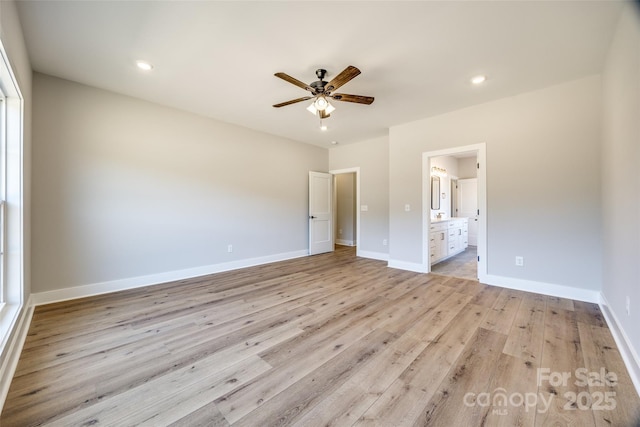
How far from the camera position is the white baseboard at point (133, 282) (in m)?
2.93

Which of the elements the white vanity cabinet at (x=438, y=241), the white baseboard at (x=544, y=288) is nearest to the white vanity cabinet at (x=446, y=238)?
the white vanity cabinet at (x=438, y=241)

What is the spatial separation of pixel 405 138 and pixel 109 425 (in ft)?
15.8

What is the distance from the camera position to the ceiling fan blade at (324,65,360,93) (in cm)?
219

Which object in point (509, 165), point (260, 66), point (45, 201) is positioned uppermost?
point (260, 66)

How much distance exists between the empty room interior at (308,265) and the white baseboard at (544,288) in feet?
0.06

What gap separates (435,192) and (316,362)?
5.02 meters

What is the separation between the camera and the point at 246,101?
11.6 ft

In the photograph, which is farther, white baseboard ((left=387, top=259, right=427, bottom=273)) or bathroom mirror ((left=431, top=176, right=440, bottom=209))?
bathroom mirror ((left=431, top=176, right=440, bottom=209))

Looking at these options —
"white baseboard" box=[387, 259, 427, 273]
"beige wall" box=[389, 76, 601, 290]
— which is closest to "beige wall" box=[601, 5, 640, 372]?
"beige wall" box=[389, 76, 601, 290]

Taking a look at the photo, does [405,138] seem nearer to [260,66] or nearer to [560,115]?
[560,115]

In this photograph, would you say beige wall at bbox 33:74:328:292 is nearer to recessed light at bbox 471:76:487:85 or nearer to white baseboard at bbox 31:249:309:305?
white baseboard at bbox 31:249:309:305

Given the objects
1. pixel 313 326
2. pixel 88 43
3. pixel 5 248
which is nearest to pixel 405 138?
pixel 313 326

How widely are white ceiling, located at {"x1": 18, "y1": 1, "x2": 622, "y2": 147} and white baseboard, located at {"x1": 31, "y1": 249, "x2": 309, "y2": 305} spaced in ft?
8.36

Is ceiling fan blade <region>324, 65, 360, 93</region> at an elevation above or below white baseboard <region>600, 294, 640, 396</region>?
above
